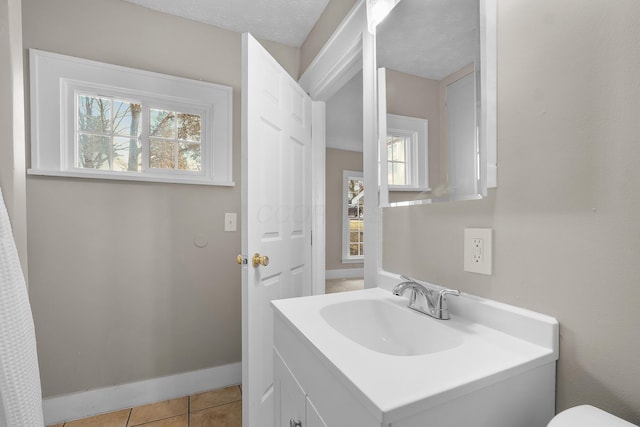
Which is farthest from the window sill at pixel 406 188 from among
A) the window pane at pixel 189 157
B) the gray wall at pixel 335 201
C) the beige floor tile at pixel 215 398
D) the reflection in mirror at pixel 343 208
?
the gray wall at pixel 335 201

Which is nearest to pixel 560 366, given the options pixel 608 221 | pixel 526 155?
pixel 608 221

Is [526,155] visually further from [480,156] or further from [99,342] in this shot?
[99,342]

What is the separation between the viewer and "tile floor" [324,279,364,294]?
3.11 metres

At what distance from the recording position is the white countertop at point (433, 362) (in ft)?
1.42

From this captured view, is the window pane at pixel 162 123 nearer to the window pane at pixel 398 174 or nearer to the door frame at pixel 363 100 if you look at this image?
the door frame at pixel 363 100

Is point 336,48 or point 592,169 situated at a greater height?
point 336,48

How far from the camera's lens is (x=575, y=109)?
563 millimetres

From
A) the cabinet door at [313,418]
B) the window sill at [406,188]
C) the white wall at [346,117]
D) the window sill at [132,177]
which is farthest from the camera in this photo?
the white wall at [346,117]

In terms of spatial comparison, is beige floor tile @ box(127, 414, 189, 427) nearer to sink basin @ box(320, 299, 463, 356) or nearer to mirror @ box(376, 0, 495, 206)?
sink basin @ box(320, 299, 463, 356)

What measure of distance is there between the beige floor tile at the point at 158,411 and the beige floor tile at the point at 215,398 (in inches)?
1.9

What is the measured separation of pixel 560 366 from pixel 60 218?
6.84ft

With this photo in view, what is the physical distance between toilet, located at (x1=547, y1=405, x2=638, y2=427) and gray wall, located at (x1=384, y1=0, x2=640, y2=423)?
10cm

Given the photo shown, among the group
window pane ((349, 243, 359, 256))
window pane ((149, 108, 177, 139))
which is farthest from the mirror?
window pane ((349, 243, 359, 256))

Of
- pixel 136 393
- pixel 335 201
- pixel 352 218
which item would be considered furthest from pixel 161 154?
pixel 352 218
